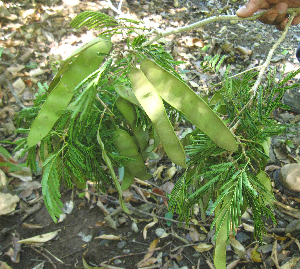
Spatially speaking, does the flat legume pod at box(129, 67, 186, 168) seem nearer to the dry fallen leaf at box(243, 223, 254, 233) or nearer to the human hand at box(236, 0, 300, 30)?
the human hand at box(236, 0, 300, 30)

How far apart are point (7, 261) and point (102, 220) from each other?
2.02 feet

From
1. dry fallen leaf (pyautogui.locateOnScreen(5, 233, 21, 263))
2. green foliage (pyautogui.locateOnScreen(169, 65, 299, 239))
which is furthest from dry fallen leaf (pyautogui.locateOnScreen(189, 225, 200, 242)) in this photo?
dry fallen leaf (pyautogui.locateOnScreen(5, 233, 21, 263))

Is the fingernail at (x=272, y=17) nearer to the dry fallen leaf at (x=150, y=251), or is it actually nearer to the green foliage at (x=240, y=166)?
the green foliage at (x=240, y=166)

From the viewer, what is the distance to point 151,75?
63cm

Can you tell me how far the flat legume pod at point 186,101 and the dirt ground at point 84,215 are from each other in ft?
3.26

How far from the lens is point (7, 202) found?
68.3 inches

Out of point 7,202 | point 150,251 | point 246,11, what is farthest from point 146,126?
point 7,202

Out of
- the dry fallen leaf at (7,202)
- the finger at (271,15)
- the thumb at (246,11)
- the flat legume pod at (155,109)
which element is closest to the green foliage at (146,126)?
the flat legume pod at (155,109)

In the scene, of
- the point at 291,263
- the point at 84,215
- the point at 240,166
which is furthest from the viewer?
the point at 84,215

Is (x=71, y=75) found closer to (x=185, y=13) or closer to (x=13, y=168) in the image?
(x=13, y=168)

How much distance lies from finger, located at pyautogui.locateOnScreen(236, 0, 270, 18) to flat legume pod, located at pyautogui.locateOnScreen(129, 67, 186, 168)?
2.98 ft

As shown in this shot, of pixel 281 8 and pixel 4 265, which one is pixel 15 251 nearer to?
pixel 4 265

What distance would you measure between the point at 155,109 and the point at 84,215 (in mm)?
1399

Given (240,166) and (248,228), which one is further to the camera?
(248,228)
